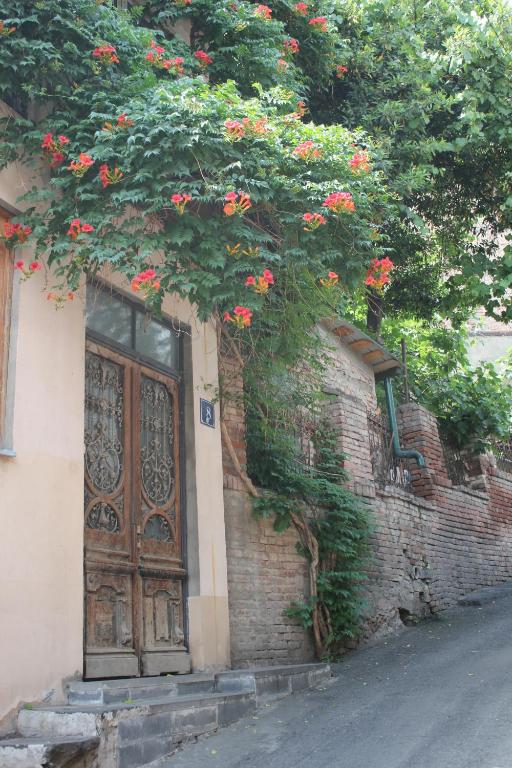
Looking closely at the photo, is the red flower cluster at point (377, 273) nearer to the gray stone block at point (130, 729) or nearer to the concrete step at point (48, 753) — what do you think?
the gray stone block at point (130, 729)

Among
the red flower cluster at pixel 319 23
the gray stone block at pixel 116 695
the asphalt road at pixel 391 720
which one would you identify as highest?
the red flower cluster at pixel 319 23

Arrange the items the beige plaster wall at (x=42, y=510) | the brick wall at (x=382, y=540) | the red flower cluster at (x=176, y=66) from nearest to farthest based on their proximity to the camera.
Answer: the beige plaster wall at (x=42, y=510)
the red flower cluster at (x=176, y=66)
the brick wall at (x=382, y=540)

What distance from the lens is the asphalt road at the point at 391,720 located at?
4.68 metres

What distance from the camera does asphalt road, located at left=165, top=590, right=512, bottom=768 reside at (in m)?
4.68

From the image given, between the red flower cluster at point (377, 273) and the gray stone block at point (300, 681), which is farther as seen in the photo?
the gray stone block at point (300, 681)

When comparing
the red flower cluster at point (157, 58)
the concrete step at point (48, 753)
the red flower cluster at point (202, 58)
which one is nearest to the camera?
the concrete step at point (48, 753)

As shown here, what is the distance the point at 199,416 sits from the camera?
23.5ft

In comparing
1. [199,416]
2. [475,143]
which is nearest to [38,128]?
[199,416]

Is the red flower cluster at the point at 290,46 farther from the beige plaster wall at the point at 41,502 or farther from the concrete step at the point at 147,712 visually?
the concrete step at the point at 147,712

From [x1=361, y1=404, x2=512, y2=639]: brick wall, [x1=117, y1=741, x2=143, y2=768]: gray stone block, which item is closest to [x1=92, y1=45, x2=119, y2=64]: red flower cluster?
[x1=117, y1=741, x2=143, y2=768]: gray stone block

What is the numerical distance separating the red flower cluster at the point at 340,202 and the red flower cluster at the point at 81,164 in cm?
158

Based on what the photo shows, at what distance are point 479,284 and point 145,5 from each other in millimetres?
4326

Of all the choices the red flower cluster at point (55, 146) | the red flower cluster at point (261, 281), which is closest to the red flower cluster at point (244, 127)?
the red flower cluster at point (261, 281)

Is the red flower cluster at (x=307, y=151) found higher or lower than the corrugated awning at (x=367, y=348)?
lower
